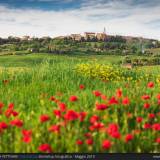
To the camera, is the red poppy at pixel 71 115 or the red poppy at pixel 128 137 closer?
the red poppy at pixel 128 137

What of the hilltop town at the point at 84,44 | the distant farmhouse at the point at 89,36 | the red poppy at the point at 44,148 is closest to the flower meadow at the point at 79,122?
the red poppy at the point at 44,148

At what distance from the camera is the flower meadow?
4.90m

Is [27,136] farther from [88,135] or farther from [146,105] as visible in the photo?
[146,105]

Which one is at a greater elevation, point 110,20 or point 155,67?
point 110,20

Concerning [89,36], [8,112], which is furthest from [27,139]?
[89,36]

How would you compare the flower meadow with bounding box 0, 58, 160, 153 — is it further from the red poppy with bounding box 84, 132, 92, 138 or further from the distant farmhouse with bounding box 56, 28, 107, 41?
the distant farmhouse with bounding box 56, 28, 107, 41

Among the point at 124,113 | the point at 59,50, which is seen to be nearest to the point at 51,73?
the point at 59,50

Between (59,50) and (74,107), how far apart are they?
12.2ft

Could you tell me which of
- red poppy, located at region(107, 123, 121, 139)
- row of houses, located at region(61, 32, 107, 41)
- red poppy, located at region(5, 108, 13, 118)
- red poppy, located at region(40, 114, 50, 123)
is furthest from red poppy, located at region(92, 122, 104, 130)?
row of houses, located at region(61, 32, 107, 41)

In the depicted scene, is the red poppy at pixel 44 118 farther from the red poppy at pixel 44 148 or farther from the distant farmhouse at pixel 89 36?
the distant farmhouse at pixel 89 36

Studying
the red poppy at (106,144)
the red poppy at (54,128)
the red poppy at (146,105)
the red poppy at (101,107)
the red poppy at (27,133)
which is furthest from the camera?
the red poppy at (146,105)

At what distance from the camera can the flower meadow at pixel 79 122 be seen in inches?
193

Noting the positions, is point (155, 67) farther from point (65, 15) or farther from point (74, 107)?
point (74, 107)

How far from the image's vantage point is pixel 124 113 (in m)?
5.45
